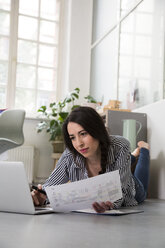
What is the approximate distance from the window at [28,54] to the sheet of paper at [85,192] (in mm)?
4077

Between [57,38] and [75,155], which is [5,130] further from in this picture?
[75,155]

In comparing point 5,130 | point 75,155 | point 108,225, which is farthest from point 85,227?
point 5,130

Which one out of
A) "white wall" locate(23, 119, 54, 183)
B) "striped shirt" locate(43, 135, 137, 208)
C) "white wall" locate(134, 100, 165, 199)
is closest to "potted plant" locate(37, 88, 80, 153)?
"white wall" locate(23, 119, 54, 183)

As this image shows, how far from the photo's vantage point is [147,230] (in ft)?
4.18

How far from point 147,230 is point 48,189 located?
428 millimetres

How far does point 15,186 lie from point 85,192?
0.95 ft

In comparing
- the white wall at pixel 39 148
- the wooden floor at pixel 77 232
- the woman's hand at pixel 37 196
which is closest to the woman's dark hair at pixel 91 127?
the woman's hand at pixel 37 196

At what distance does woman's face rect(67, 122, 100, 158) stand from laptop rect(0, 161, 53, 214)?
382 mm

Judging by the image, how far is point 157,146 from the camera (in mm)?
3371

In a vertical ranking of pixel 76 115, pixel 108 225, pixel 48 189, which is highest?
pixel 76 115

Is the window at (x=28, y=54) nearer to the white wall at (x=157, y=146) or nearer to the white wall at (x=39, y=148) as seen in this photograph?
the white wall at (x=39, y=148)

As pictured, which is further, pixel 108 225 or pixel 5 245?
pixel 108 225

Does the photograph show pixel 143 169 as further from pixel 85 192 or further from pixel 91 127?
pixel 85 192

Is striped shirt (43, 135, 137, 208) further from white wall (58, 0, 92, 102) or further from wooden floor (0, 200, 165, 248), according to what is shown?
white wall (58, 0, 92, 102)
